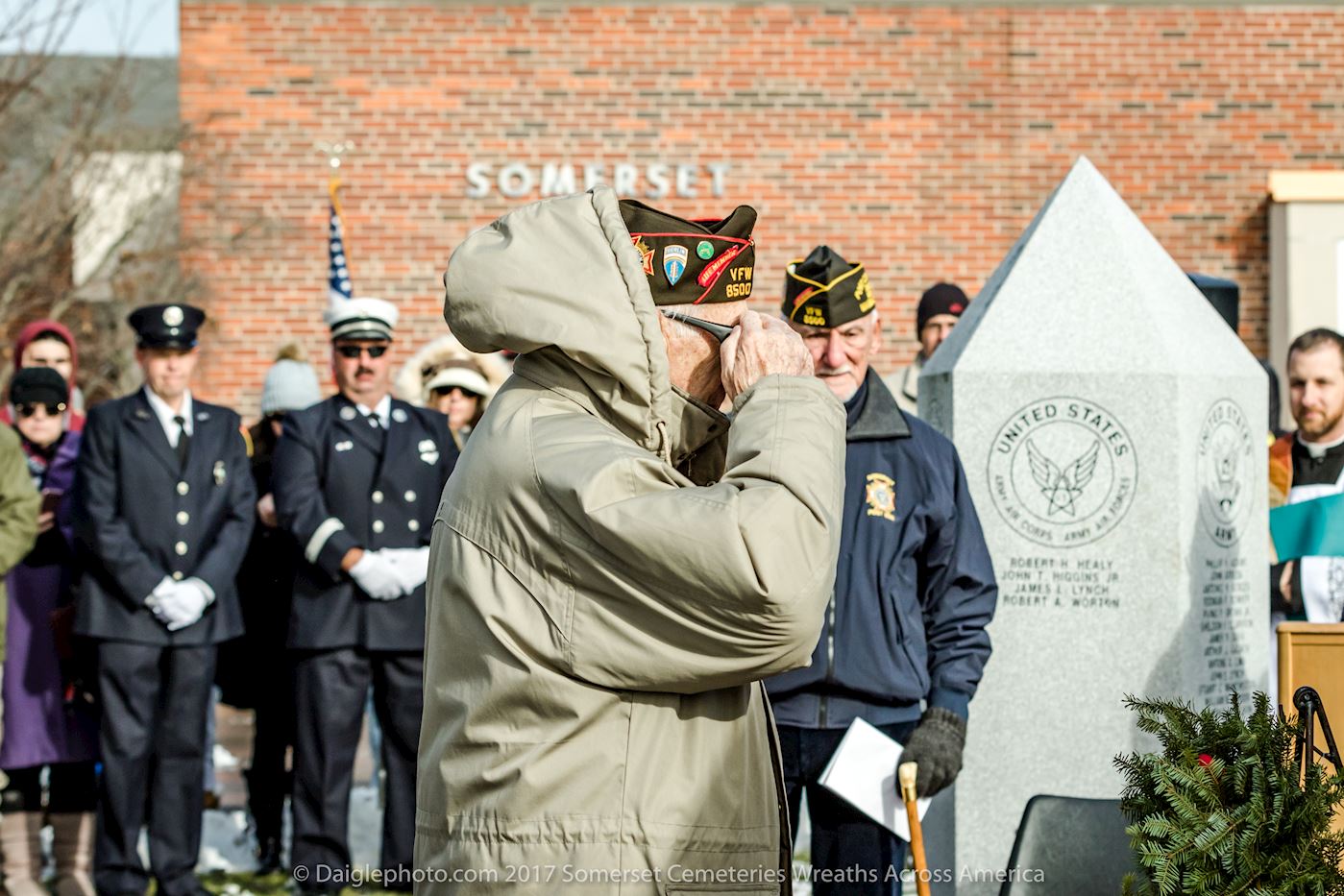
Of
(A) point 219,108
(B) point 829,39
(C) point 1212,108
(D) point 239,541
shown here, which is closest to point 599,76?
(B) point 829,39

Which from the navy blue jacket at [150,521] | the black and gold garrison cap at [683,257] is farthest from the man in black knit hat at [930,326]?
the black and gold garrison cap at [683,257]

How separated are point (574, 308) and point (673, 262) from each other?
27cm

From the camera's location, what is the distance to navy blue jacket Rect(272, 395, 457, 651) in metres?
6.25

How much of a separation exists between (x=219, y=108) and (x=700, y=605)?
38.4 feet

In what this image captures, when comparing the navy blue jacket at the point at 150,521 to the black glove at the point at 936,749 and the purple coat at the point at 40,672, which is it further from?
the black glove at the point at 936,749

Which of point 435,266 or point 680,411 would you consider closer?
point 680,411

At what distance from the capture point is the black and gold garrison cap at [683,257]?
255 centimetres

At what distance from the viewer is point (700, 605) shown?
87.9 inches

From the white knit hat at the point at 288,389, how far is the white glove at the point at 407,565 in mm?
1537

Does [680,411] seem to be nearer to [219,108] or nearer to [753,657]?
[753,657]

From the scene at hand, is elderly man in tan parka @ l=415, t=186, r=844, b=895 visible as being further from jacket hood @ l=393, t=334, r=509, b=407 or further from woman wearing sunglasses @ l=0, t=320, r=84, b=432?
woman wearing sunglasses @ l=0, t=320, r=84, b=432

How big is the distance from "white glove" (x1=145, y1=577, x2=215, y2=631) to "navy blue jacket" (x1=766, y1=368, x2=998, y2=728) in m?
2.74

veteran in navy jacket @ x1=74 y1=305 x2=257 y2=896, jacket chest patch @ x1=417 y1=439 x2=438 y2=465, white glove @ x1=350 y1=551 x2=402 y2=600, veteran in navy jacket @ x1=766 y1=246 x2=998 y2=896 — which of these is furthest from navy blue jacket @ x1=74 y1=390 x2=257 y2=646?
veteran in navy jacket @ x1=766 y1=246 x2=998 y2=896

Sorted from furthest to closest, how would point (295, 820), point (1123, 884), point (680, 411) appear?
point (295, 820)
point (1123, 884)
point (680, 411)
